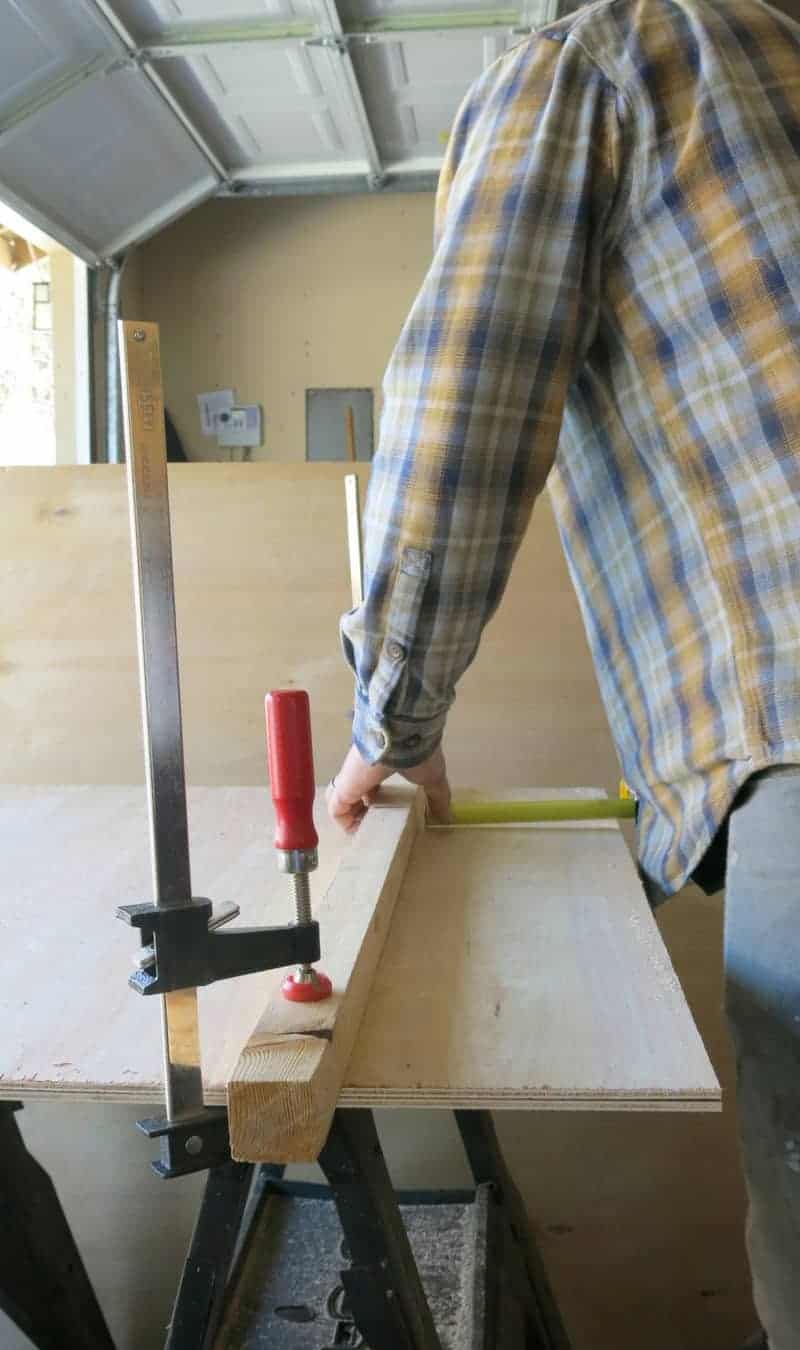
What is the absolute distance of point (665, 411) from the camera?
684 millimetres

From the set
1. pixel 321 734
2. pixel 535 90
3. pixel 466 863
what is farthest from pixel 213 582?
pixel 535 90

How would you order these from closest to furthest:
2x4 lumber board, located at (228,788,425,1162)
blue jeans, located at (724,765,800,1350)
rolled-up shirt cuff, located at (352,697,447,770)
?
1. 2x4 lumber board, located at (228,788,425,1162)
2. blue jeans, located at (724,765,800,1350)
3. rolled-up shirt cuff, located at (352,697,447,770)

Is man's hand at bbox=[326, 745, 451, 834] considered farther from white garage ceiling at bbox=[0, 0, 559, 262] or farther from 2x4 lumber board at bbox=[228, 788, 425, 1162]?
white garage ceiling at bbox=[0, 0, 559, 262]

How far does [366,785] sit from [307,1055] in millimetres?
387

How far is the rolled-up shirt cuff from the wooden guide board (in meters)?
0.12

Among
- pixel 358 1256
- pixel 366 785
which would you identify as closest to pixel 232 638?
pixel 366 785

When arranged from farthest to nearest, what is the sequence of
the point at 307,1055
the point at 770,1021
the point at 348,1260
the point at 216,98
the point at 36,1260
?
the point at 216,98 → the point at 36,1260 → the point at 348,1260 → the point at 770,1021 → the point at 307,1055

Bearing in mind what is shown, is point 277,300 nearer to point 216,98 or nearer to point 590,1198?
point 216,98

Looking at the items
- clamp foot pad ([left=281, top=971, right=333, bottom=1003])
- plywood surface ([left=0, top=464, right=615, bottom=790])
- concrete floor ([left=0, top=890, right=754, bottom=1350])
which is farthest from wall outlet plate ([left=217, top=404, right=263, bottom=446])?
clamp foot pad ([left=281, top=971, right=333, bottom=1003])

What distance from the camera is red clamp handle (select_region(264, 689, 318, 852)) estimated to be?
1.83ft

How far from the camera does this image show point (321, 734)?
1.37m

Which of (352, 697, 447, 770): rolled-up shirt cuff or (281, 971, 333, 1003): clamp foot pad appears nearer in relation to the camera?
(281, 971, 333, 1003): clamp foot pad

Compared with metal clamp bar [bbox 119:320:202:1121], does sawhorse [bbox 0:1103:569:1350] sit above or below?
below

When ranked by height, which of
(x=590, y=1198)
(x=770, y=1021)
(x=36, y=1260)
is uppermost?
(x=770, y=1021)
